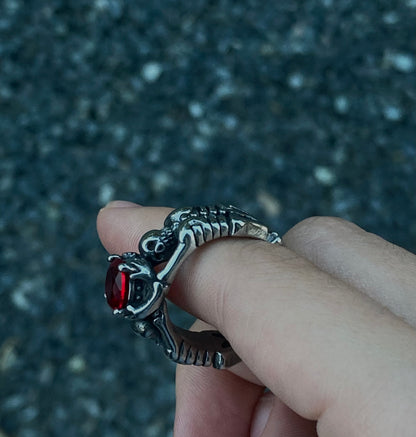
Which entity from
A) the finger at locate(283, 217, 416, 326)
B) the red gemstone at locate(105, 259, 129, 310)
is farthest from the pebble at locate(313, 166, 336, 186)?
the red gemstone at locate(105, 259, 129, 310)

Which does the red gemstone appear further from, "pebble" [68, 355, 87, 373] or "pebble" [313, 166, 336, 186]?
"pebble" [313, 166, 336, 186]

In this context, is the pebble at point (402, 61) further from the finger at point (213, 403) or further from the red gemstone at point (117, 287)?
the red gemstone at point (117, 287)

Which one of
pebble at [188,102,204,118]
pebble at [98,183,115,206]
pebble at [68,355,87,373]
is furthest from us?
pebble at [188,102,204,118]

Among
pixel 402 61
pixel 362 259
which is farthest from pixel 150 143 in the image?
pixel 362 259

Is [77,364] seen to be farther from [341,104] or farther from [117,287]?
[341,104]

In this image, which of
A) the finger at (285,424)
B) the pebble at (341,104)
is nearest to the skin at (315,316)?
the finger at (285,424)

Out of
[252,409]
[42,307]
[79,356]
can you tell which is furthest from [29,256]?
[252,409]
